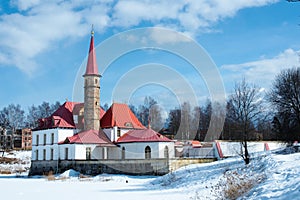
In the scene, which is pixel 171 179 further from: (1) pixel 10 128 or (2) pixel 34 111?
(2) pixel 34 111

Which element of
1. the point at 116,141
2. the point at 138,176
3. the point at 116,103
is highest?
the point at 116,103

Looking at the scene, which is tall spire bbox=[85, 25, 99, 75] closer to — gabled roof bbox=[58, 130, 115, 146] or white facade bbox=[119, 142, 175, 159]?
gabled roof bbox=[58, 130, 115, 146]

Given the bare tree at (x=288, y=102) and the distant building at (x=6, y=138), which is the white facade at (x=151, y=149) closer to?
the bare tree at (x=288, y=102)

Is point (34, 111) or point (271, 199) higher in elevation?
point (34, 111)

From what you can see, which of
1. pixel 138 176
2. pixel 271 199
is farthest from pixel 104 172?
pixel 271 199

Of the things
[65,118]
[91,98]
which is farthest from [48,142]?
[91,98]

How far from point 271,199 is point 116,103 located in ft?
130

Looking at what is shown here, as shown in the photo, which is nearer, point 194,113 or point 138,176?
point 138,176

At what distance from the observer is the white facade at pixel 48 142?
43.5 meters

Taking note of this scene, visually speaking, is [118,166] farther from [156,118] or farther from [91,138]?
[156,118]

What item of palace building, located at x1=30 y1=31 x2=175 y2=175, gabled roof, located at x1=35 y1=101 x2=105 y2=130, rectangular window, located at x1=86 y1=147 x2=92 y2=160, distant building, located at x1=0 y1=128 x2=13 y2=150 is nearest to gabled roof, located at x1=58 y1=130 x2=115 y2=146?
palace building, located at x1=30 y1=31 x2=175 y2=175

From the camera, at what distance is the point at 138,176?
1298 inches

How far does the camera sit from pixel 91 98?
4478 cm

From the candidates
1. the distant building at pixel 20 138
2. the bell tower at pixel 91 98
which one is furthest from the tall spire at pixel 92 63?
the distant building at pixel 20 138
